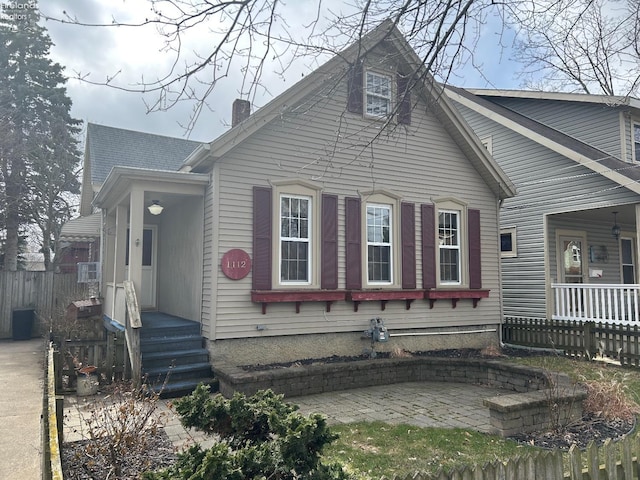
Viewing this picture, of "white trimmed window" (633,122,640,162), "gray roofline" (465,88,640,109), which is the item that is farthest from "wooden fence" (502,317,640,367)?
"gray roofline" (465,88,640,109)

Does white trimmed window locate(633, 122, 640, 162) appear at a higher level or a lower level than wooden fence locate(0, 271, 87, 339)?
higher

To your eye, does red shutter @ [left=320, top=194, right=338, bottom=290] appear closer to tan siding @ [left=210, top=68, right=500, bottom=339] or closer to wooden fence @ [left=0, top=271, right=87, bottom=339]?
tan siding @ [left=210, top=68, right=500, bottom=339]

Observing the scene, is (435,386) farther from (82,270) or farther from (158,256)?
(82,270)

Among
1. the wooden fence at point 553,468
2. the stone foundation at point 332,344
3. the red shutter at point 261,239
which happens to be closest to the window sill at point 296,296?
the red shutter at point 261,239

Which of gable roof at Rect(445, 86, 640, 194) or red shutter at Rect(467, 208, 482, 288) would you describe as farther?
gable roof at Rect(445, 86, 640, 194)

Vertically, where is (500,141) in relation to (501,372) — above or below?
above

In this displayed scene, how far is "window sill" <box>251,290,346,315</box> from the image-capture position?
8484 mm

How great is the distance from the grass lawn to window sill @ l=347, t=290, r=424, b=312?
12.1 ft

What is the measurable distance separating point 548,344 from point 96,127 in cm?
1713

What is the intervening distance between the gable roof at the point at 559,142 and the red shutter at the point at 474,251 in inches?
130

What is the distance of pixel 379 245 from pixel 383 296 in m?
1.15

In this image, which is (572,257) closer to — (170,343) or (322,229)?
(322,229)

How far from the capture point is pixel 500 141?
47.7 ft

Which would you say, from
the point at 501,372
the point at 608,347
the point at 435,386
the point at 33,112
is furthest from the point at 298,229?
the point at 33,112
